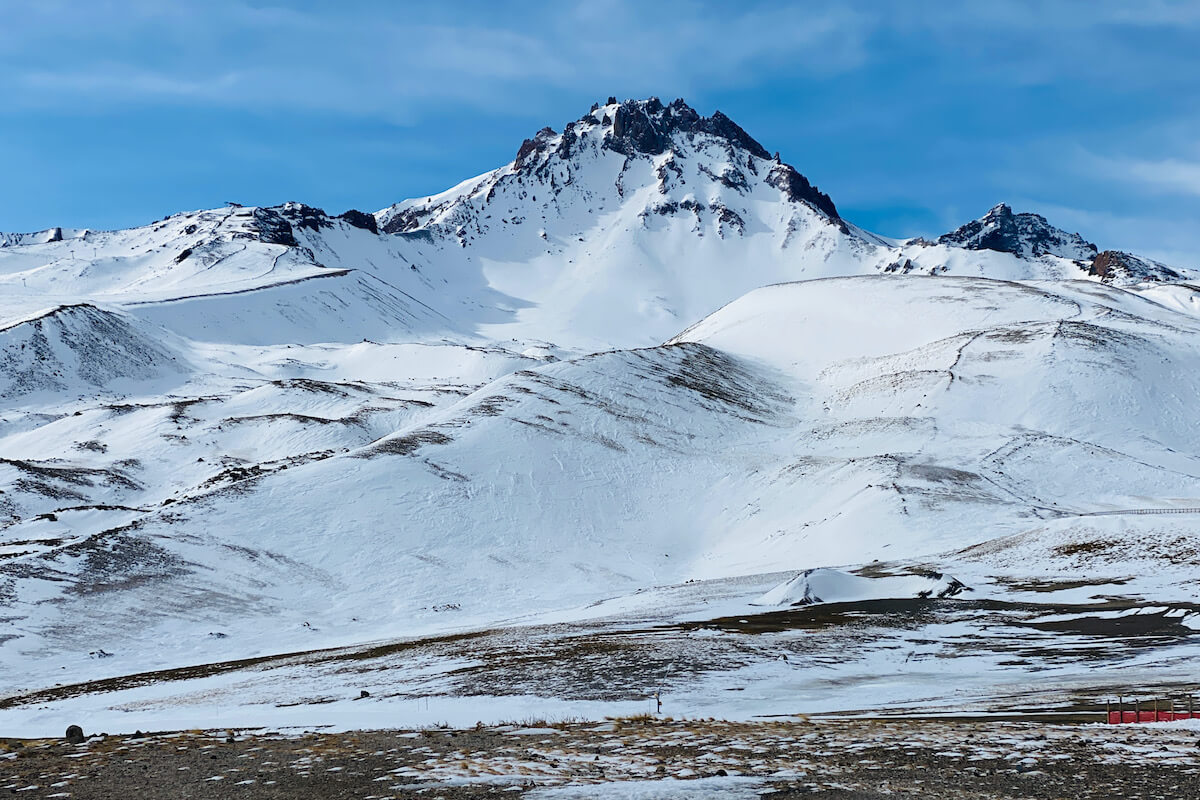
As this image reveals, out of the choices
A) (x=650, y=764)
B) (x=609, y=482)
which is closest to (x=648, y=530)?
(x=609, y=482)

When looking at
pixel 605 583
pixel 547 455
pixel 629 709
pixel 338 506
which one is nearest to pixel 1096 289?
pixel 547 455

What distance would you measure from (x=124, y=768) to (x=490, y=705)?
9.79 meters

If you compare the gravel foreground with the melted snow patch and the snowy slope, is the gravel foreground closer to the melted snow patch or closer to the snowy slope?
the melted snow patch

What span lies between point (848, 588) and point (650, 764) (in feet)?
99.1

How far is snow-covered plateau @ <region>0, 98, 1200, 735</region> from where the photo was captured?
2794cm

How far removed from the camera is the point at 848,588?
42.9m

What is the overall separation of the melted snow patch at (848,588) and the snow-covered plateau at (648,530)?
0.19 metres

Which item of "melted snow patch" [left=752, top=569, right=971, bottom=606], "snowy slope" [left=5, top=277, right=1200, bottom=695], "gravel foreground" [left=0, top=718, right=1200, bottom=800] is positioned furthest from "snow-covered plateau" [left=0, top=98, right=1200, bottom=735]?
"gravel foreground" [left=0, top=718, right=1200, bottom=800]

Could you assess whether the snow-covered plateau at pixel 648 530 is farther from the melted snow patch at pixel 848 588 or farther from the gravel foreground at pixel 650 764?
the gravel foreground at pixel 650 764

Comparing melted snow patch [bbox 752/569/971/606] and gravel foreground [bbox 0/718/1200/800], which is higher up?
gravel foreground [bbox 0/718/1200/800]

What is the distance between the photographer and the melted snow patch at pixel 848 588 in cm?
4147

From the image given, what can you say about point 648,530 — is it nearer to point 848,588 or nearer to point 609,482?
point 609,482

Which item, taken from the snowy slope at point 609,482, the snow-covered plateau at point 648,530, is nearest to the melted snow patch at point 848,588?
the snow-covered plateau at point 648,530

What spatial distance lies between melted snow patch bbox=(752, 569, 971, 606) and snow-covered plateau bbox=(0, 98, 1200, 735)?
0.19 metres
